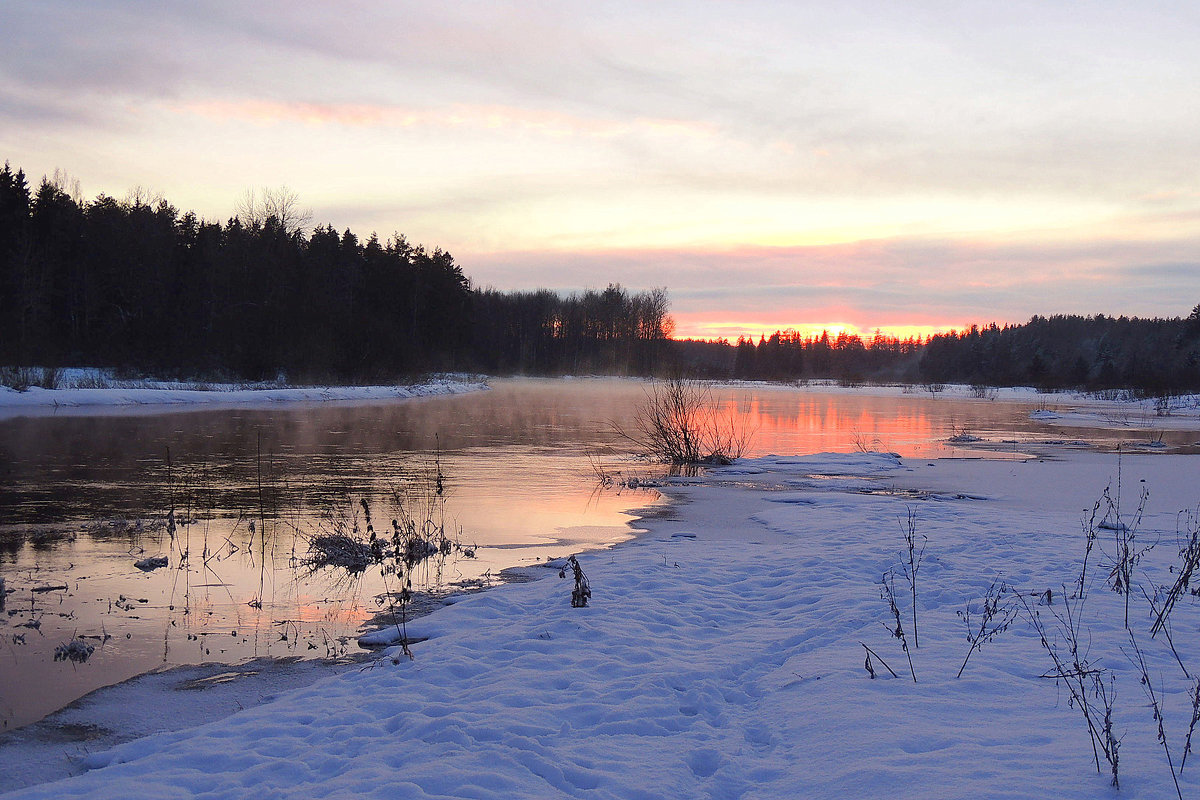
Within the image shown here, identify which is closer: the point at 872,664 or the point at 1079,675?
the point at 1079,675

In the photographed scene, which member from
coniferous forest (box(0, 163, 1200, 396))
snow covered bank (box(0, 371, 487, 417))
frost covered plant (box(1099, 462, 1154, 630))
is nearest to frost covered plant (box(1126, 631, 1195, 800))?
frost covered plant (box(1099, 462, 1154, 630))

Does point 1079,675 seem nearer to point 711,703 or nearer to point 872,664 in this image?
point 872,664

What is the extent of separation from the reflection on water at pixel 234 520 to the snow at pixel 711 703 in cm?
122

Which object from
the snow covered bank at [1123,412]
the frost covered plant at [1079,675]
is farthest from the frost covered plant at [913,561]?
the snow covered bank at [1123,412]

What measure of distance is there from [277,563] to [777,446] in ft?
52.5

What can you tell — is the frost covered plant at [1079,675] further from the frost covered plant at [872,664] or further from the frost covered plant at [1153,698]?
the frost covered plant at [872,664]

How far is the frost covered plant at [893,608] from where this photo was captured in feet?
15.4

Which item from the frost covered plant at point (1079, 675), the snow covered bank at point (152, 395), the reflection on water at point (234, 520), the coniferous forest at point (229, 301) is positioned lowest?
the reflection on water at point (234, 520)

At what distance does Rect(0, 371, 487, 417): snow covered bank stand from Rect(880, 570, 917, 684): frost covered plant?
89.4 ft

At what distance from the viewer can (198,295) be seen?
48.8m

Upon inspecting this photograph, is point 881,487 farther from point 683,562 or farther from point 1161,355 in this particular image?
point 1161,355

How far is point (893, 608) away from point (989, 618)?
3.52 ft

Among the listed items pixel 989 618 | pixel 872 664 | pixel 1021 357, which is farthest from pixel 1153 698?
pixel 1021 357

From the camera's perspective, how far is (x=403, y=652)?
5418 millimetres
